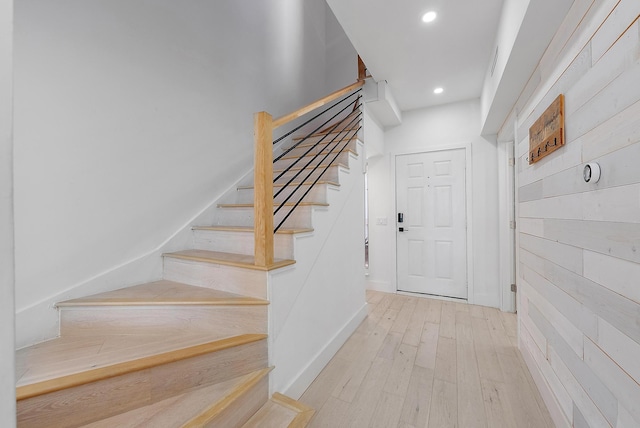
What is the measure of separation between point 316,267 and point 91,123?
5.51 feet

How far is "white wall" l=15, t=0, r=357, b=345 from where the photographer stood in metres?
1.37

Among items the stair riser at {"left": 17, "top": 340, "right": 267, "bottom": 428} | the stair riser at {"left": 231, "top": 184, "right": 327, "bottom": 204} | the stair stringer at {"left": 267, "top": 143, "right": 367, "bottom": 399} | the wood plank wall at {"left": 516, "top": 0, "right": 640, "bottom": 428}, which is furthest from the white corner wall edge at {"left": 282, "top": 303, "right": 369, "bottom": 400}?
the wood plank wall at {"left": 516, "top": 0, "right": 640, "bottom": 428}

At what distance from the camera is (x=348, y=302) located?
2391 mm

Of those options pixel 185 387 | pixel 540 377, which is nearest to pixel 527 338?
pixel 540 377

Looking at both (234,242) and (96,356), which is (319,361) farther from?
(96,356)

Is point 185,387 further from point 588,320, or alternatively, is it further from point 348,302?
point 588,320

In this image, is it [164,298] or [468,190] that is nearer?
[164,298]

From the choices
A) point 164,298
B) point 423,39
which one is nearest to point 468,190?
point 423,39

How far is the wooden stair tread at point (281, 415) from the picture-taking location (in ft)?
4.07

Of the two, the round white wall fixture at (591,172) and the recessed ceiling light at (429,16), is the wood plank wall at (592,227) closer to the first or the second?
the round white wall fixture at (591,172)

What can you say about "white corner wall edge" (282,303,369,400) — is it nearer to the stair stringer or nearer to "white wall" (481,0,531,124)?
the stair stringer

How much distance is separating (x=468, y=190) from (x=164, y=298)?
10.9 feet

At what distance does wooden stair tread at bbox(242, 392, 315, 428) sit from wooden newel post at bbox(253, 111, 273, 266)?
0.73m

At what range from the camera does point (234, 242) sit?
1.90 meters
